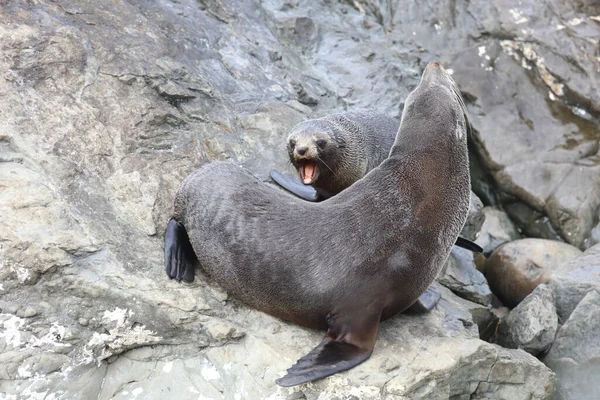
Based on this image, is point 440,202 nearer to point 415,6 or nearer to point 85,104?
point 85,104

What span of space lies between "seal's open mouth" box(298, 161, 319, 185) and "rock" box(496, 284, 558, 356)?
232 cm

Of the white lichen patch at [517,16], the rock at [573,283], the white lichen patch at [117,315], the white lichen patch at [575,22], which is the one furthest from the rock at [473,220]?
the white lichen patch at [117,315]

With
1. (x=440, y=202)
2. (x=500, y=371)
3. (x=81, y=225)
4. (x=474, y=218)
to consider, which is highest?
(x=440, y=202)

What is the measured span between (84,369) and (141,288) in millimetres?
647

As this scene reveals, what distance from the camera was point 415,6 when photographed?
10211 mm

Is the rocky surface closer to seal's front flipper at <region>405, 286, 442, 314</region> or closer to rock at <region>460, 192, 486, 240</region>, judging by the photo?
seal's front flipper at <region>405, 286, 442, 314</region>

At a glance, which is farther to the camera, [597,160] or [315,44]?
[315,44]

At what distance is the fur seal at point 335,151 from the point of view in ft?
22.5

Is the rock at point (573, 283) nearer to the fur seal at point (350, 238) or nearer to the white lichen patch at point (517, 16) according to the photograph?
the fur seal at point (350, 238)

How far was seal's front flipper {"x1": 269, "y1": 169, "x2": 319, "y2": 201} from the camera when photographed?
6.80 metres

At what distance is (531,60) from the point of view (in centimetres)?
952

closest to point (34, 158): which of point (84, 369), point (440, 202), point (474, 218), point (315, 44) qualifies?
point (84, 369)

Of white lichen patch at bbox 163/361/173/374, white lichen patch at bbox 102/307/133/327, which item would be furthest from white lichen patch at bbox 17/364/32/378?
white lichen patch at bbox 163/361/173/374

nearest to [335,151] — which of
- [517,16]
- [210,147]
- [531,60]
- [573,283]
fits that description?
[210,147]
